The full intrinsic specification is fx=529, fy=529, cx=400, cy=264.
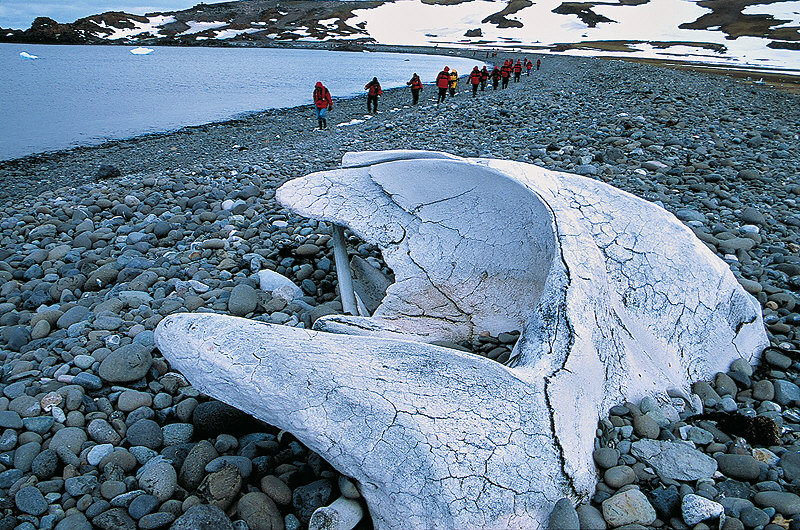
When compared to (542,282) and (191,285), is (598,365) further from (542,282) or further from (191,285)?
(191,285)

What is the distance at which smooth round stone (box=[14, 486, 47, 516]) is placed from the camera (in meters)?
2.22

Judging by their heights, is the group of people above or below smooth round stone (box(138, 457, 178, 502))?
below

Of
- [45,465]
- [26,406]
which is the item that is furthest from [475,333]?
[26,406]

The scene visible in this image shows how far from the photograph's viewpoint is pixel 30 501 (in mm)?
2250

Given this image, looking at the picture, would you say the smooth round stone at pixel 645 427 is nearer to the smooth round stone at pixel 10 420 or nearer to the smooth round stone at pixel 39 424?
the smooth round stone at pixel 39 424

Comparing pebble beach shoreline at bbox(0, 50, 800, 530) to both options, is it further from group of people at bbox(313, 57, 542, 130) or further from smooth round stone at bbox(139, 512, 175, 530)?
group of people at bbox(313, 57, 542, 130)

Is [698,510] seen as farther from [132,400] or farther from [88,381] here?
[88,381]

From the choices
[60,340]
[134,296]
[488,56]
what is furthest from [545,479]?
[488,56]

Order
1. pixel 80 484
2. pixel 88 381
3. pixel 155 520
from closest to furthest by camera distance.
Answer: pixel 155 520
pixel 80 484
pixel 88 381

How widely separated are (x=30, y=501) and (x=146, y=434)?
54 centimetres

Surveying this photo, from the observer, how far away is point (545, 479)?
1869 millimetres

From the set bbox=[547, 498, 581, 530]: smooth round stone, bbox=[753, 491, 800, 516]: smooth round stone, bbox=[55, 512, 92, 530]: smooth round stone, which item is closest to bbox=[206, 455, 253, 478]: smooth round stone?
bbox=[55, 512, 92, 530]: smooth round stone

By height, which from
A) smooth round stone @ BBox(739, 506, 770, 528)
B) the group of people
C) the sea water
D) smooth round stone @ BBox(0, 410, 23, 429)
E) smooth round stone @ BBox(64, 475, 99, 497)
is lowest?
the sea water

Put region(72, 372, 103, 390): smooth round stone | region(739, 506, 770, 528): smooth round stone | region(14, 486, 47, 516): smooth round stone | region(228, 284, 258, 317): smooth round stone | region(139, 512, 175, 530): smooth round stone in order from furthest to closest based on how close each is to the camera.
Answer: region(228, 284, 258, 317): smooth round stone, region(72, 372, 103, 390): smooth round stone, region(14, 486, 47, 516): smooth round stone, region(139, 512, 175, 530): smooth round stone, region(739, 506, 770, 528): smooth round stone
